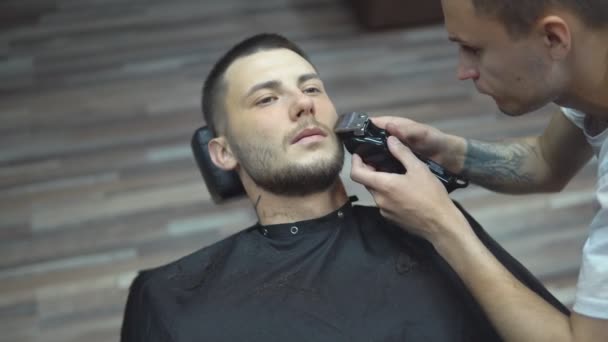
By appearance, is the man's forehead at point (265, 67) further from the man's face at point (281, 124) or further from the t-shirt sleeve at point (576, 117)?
the t-shirt sleeve at point (576, 117)

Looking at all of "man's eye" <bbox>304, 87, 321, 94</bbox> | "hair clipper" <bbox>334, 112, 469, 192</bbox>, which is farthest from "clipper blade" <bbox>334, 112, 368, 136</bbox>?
"man's eye" <bbox>304, 87, 321, 94</bbox>

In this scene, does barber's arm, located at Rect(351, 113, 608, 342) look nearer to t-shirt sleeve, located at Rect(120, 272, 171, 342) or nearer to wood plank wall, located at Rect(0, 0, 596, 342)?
t-shirt sleeve, located at Rect(120, 272, 171, 342)

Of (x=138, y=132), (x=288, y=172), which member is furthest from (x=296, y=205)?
(x=138, y=132)

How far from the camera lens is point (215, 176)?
56.0 inches

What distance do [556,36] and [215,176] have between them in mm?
827

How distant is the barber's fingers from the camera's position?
3.45 feet

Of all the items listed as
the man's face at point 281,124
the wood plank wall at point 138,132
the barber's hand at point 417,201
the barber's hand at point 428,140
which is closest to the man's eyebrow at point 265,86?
the man's face at point 281,124

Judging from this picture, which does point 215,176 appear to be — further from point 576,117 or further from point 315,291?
point 576,117

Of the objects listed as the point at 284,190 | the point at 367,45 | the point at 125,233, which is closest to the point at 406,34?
the point at 367,45

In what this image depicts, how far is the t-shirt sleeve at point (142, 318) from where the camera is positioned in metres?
1.13

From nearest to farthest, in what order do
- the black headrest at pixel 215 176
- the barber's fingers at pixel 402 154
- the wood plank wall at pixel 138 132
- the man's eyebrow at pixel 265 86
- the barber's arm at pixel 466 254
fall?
1. the barber's arm at pixel 466 254
2. the barber's fingers at pixel 402 154
3. the man's eyebrow at pixel 265 86
4. the black headrest at pixel 215 176
5. the wood plank wall at pixel 138 132

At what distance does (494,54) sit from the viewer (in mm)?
910

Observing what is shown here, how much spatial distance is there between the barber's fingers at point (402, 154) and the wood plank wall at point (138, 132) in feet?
3.09

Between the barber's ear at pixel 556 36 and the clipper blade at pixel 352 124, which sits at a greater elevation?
the barber's ear at pixel 556 36
